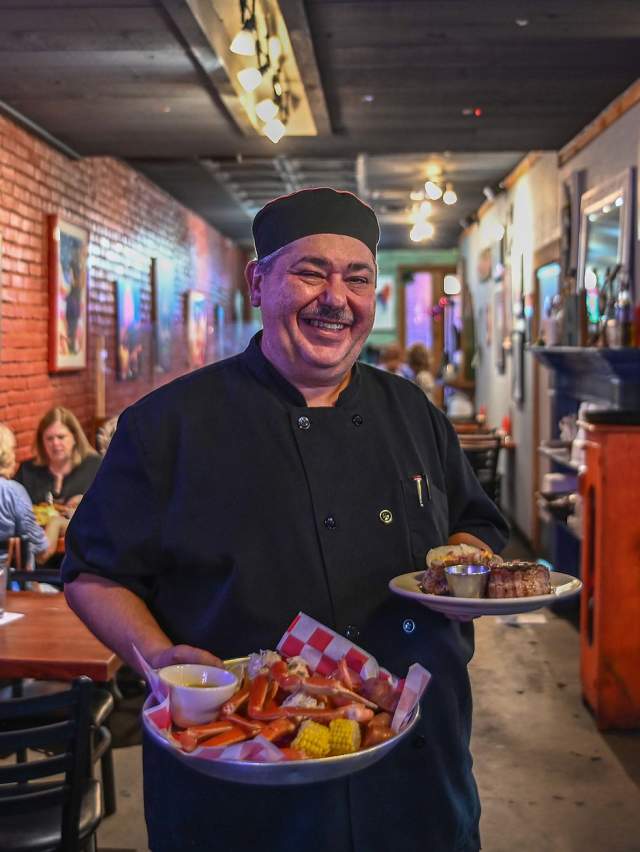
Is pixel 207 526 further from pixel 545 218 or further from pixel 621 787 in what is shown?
pixel 545 218

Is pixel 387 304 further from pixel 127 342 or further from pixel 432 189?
pixel 127 342

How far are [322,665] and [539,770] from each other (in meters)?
3.03

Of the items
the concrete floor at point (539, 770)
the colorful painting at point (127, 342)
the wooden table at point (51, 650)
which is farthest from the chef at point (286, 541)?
the colorful painting at point (127, 342)

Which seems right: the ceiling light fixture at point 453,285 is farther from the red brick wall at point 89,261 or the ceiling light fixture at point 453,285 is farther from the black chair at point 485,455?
the black chair at point 485,455

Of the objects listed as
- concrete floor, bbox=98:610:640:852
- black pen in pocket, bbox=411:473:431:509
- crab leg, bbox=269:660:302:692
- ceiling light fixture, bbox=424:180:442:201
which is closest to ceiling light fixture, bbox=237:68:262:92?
concrete floor, bbox=98:610:640:852

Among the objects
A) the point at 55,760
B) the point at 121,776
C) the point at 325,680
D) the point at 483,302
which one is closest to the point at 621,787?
the point at 121,776

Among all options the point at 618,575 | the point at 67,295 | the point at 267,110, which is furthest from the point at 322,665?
the point at 67,295

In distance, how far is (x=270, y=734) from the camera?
1.49m

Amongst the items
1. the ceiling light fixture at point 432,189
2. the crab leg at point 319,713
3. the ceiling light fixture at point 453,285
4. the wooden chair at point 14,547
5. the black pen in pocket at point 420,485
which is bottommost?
the wooden chair at point 14,547

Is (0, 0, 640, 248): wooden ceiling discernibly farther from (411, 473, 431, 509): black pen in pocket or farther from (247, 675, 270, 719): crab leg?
(247, 675, 270, 719): crab leg

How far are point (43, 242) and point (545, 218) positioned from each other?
4.09 m

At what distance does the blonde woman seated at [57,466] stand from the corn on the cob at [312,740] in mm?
4569

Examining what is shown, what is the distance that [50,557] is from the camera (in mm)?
5188

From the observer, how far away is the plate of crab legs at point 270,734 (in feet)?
4.61
